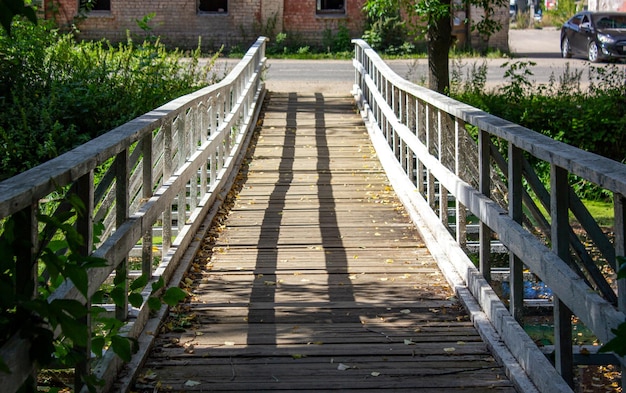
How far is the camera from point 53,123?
14.8 m

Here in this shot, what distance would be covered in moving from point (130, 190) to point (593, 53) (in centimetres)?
2363

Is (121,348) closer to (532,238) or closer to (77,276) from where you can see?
(77,276)

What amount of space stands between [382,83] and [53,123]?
493 cm

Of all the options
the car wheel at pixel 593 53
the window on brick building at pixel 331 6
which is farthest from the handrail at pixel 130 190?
the window on brick building at pixel 331 6

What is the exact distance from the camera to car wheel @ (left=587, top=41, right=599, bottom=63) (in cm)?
2816

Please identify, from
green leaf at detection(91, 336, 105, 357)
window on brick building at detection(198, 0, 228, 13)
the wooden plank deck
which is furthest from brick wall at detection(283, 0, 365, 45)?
green leaf at detection(91, 336, 105, 357)

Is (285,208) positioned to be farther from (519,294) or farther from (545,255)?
(545,255)

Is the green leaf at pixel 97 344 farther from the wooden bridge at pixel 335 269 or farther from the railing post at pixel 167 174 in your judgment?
the railing post at pixel 167 174

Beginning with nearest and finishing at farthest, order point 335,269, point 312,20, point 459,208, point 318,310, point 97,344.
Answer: point 97,344
point 318,310
point 459,208
point 335,269
point 312,20

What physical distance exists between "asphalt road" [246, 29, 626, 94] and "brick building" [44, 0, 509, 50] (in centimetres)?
288

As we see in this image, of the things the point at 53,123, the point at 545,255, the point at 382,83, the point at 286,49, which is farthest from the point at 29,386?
the point at 286,49

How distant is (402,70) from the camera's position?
24641 millimetres

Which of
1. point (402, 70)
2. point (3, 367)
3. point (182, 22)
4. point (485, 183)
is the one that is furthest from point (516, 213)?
point (182, 22)

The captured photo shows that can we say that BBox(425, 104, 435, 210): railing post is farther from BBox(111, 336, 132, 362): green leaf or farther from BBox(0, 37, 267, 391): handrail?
BBox(111, 336, 132, 362): green leaf
